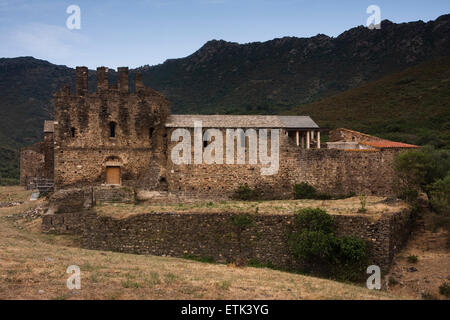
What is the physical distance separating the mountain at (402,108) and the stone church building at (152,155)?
14.7 meters

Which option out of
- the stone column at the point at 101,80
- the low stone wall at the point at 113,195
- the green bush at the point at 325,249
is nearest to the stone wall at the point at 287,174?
the low stone wall at the point at 113,195

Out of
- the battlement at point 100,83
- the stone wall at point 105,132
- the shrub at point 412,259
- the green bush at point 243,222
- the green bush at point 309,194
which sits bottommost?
the shrub at point 412,259

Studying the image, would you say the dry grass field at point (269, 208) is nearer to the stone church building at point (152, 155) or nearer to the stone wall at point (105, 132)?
the stone church building at point (152, 155)

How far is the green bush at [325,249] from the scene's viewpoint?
16.6 m

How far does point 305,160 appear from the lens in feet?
80.3

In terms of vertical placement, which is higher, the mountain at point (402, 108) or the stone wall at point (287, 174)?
the mountain at point (402, 108)

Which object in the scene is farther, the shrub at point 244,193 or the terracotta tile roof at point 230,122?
the terracotta tile roof at point 230,122

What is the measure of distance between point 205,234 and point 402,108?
1484 inches

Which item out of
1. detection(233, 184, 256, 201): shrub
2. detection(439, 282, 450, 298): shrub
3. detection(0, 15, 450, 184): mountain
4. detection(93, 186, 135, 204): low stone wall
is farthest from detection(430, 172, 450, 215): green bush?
detection(0, 15, 450, 184): mountain

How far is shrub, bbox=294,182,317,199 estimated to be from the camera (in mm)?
24109

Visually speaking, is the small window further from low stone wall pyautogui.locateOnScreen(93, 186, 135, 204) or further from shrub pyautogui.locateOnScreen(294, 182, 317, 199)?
shrub pyautogui.locateOnScreen(294, 182, 317, 199)

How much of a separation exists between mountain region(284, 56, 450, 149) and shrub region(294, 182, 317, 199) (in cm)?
1597
